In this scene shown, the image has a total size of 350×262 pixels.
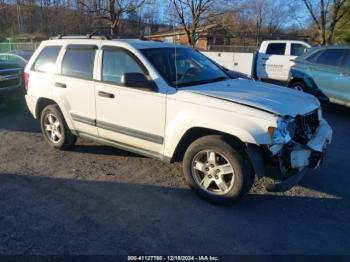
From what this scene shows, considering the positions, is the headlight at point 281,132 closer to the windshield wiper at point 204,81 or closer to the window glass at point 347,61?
the windshield wiper at point 204,81

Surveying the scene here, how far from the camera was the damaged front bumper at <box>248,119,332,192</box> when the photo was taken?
3725 millimetres

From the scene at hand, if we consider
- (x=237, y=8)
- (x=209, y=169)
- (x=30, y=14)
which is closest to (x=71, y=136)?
(x=209, y=169)

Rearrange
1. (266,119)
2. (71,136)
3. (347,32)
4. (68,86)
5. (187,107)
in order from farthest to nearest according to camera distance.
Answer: (347,32) < (71,136) < (68,86) < (187,107) < (266,119)

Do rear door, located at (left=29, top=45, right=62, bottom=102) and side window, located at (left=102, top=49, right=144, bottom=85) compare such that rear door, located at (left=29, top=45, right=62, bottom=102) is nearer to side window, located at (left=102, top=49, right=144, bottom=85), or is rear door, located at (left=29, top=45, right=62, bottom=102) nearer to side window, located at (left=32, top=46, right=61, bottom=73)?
side window, located at (left=32, top=46, right=61, bottom=73)

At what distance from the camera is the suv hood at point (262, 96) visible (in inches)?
152

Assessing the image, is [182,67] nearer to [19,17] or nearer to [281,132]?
[281,132]

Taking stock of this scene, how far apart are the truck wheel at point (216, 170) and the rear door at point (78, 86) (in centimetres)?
178

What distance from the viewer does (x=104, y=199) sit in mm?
4223

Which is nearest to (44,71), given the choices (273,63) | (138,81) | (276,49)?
(138,81)

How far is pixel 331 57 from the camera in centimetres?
885

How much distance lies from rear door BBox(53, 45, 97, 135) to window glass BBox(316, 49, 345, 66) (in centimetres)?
625

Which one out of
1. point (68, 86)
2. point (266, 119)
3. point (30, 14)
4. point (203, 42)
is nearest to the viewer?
point (266, 119)

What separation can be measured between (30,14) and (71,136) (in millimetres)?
65183

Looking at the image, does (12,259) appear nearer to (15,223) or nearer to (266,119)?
(15,223)
